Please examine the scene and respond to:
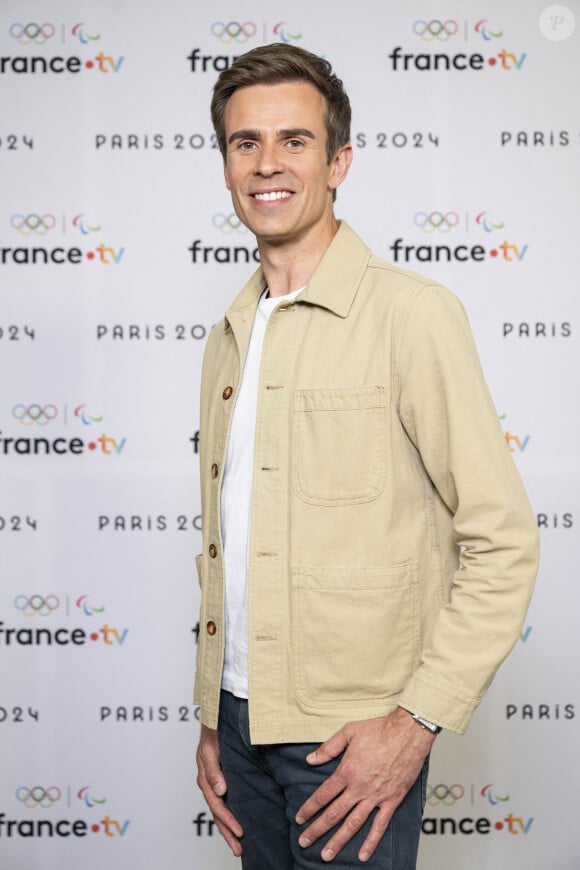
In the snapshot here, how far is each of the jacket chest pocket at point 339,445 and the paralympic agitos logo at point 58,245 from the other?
5.06ft

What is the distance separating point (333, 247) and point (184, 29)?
1.59 metres

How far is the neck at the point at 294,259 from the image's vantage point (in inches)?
56.6

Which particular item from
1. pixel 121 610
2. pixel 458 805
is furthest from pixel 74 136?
pixel 458 805

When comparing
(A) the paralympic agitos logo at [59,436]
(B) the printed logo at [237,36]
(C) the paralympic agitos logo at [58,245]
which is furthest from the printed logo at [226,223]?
(A) the paralympic agitos logo at [59,436]

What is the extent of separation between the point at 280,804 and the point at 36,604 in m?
1.47

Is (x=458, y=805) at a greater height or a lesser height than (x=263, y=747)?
lesser

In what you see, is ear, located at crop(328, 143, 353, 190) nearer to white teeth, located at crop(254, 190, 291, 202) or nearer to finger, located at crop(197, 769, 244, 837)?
white teeth, located at crop(254, 190, 291, 202)

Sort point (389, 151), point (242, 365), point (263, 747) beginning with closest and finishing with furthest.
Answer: point (263, 747), point (242, 365), point (389, 151)

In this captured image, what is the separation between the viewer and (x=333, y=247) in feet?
4.53

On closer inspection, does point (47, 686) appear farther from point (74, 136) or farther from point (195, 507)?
point (74, 136)

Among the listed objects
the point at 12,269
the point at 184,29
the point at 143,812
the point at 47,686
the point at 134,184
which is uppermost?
the point at 184,29

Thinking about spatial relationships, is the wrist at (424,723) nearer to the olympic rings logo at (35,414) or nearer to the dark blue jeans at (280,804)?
the dark blue jeans at (280,804)

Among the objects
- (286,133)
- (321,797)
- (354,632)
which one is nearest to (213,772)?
(321,797)

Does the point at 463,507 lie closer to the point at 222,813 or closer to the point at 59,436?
the point at 222,813
